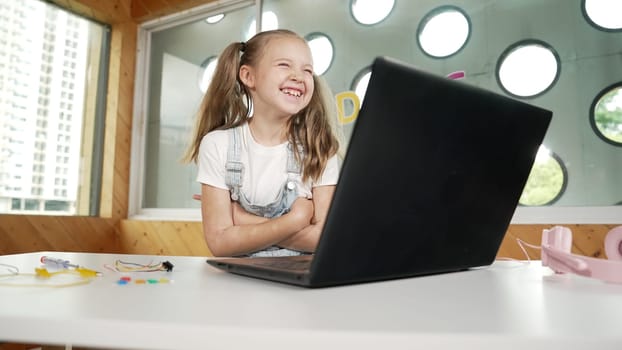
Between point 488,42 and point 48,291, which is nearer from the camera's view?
point 48,291

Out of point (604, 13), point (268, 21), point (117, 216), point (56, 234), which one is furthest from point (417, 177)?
point (117, 216)

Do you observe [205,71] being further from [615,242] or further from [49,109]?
[615,242]

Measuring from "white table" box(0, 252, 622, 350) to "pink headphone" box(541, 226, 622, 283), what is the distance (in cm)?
6

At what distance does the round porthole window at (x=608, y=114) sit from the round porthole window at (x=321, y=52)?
1335 mm

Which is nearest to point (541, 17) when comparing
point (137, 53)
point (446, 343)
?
point (446, 343)

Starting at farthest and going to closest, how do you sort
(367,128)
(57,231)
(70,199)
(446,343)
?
(70,199) < (57,231) < (367,128) < (446,343)

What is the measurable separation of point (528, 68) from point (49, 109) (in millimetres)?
2965

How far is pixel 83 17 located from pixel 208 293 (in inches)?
143

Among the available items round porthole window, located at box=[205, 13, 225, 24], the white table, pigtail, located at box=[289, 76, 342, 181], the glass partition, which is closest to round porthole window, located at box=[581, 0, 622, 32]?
the glass partition

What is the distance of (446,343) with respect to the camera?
0.80 feet

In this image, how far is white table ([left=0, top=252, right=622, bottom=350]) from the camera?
0.82 feet

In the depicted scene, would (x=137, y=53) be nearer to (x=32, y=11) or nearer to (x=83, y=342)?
(x=32, y=11)

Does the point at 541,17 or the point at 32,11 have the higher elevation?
the point at 32,11

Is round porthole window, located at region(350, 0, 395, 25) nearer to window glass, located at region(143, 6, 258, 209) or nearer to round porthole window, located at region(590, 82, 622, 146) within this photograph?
window glass, located at region(143, 6, 258, 209)
